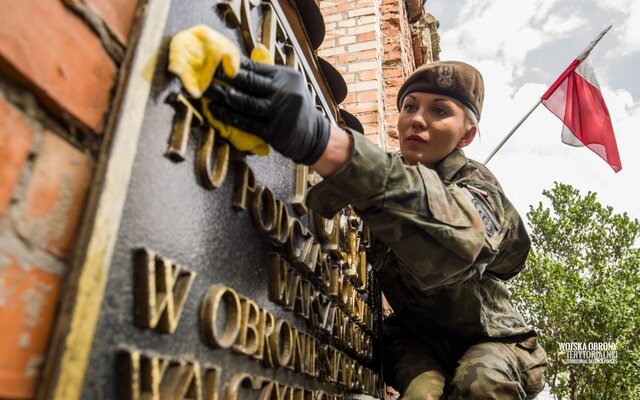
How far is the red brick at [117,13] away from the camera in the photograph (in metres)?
0.55

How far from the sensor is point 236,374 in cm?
78

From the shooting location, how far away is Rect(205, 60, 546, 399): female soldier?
80 centimetres

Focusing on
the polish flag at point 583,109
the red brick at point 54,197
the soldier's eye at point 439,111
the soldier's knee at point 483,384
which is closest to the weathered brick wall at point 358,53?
the soldier's eye at point 439,111

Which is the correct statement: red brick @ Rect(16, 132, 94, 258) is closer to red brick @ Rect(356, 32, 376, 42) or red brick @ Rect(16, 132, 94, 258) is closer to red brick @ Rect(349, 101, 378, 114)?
red brick @ Rect(349, 101, 378, 114)

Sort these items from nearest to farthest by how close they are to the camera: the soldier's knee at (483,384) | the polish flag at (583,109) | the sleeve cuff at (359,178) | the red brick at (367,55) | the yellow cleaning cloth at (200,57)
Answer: the yellow cleaning cloth at (200,57)
the sleeve cuff at (359,178)
the soldier's knee at (483,384)
the red brick at (367,55)
the polish flag at (583,109)

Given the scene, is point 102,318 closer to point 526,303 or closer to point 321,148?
point 321,148

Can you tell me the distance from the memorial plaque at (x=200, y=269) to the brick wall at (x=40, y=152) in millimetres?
27

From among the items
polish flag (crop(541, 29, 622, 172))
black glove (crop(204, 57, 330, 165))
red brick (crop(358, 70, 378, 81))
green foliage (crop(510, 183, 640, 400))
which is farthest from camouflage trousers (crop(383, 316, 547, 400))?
green foliage (crop(510, 183, 640, 400))

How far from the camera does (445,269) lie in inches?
41.5

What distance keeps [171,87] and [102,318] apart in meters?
0.35

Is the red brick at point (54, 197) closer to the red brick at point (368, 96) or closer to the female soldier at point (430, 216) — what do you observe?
the female soldier at point (430, 216)

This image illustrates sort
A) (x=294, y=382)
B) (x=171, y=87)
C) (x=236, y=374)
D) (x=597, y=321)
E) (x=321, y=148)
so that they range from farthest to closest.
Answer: (x=597, y=321) → (x=294, y=382) → (x=321, y=148) → (x=236, y=374) → (x=171, y=87)

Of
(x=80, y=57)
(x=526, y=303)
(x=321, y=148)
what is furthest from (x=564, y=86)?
(x=526, y=303)

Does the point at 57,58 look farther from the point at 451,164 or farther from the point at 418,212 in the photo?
the point at 451,164
